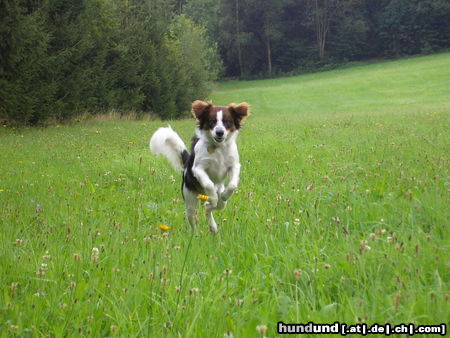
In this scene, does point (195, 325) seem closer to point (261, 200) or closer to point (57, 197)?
point (261, 200)

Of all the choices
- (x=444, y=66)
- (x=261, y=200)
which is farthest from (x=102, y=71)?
(x=444, y=66)

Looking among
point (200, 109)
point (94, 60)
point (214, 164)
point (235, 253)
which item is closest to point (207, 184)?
point (214, 164)

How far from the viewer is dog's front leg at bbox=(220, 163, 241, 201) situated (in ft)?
15.7

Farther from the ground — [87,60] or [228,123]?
[87,60]

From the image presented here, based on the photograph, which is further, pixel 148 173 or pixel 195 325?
pixel 148 173

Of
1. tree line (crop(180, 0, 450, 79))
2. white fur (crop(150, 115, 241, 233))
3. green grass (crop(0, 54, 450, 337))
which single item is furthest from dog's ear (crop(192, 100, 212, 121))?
tree line (crop(180, 0, 450, 79))

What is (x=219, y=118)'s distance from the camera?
544 cm

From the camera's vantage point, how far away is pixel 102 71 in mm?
21188

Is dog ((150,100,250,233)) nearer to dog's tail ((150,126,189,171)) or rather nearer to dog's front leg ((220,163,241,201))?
dog's front leg ((220,163,241,201))

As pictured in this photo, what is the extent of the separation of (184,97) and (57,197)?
75.3 feet

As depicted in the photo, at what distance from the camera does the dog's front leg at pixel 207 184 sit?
4716 millimetres

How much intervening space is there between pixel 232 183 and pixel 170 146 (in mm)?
1707

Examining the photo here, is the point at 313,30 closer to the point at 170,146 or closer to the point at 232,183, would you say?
the point at 170,146

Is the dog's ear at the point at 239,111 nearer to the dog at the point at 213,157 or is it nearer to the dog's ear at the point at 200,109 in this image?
the dog at the point at 213,157
